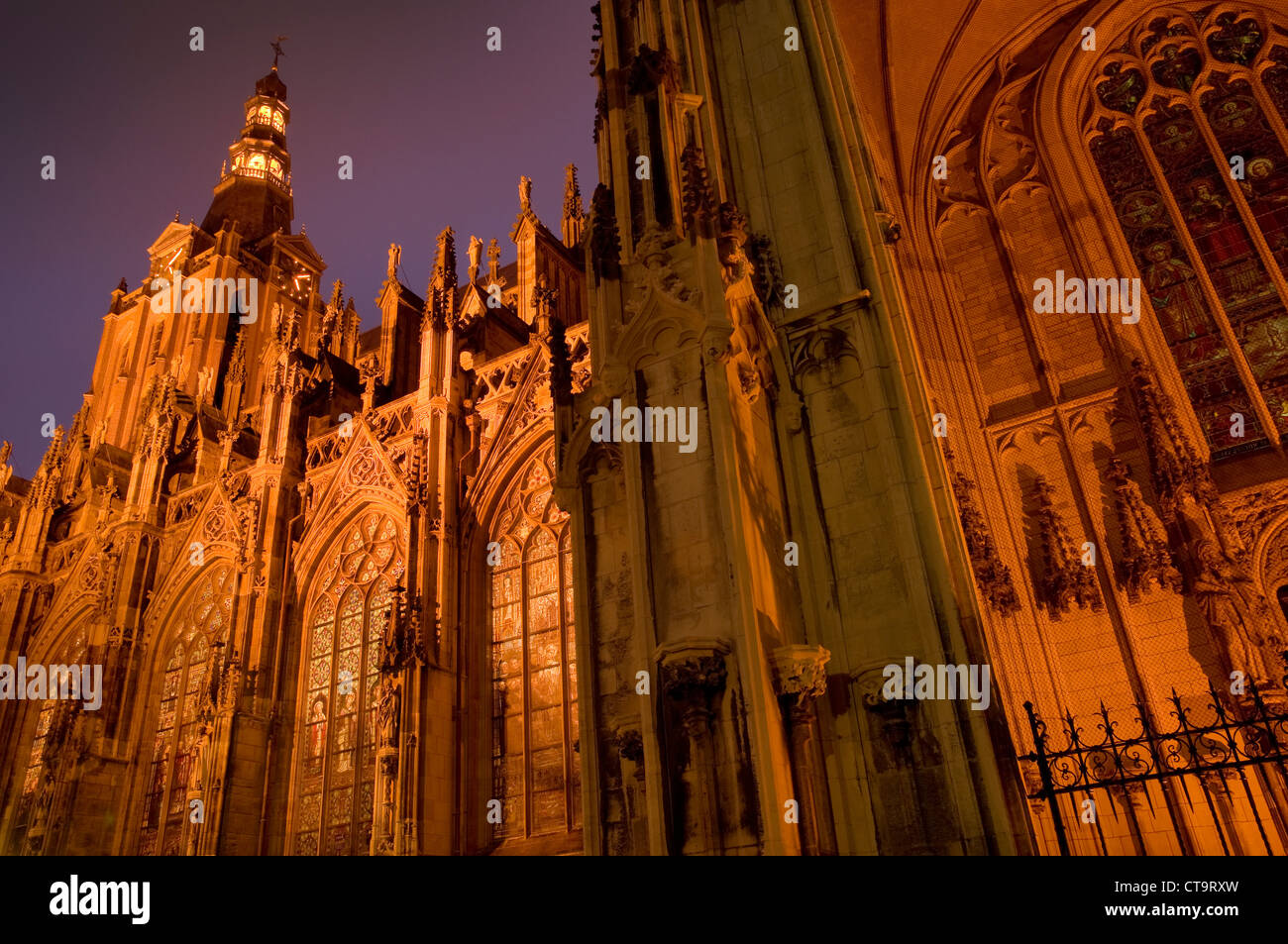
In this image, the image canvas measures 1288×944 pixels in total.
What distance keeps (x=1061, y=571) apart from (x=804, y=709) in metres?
7.40

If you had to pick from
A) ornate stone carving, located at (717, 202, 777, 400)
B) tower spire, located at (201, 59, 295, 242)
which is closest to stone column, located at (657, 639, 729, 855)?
ornate stone carving, located at (717, 202, 777, 400)

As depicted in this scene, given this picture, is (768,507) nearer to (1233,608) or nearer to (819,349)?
(819,349)

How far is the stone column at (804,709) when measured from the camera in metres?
5.84

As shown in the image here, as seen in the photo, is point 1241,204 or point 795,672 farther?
point 1241,204

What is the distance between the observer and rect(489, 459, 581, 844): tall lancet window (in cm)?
1277

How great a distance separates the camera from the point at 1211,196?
13789mm

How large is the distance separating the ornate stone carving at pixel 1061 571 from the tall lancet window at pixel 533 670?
6.36 m

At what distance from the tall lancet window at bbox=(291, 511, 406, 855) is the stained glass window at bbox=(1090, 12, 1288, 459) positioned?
12.1 meters

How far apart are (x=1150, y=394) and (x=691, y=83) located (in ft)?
23.6

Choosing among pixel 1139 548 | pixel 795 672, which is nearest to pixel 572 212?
pixel 1139 548

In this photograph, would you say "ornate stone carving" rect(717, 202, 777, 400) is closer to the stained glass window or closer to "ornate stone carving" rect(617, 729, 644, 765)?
"ornate stone carving" rect(617, 729, 644, 765)

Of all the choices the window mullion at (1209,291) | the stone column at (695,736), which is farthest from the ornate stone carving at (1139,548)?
the stone column at (695,736)
